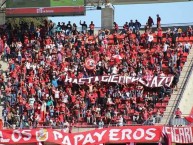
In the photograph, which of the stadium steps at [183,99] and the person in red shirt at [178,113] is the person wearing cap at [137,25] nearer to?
the stadium steps at [183,99]

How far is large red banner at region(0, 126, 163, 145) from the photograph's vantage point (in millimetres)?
26625

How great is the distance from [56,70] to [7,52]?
344cm

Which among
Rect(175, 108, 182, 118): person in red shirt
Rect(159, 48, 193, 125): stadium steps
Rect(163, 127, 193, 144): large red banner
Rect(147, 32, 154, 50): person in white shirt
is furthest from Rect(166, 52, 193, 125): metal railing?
Rect(147, 32, 154, 50): person in white shirt

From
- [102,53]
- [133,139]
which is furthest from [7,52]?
[133,139]

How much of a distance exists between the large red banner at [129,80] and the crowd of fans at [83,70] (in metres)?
0.20

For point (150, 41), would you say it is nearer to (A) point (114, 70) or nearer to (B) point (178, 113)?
(A) point (114, 70)

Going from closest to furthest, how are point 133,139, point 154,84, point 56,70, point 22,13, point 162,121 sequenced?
point 133,139 → point 162,121 → point 154,84 → point 56,70 → point 22,13

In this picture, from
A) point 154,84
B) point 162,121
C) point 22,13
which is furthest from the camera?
point 22,13

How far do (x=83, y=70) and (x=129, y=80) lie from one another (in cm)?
283

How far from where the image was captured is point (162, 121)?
28625mm

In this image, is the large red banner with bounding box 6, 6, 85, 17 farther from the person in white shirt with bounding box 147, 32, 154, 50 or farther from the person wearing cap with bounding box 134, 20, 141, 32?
the person in white shirt with bounding box 147, 32, 154, 50

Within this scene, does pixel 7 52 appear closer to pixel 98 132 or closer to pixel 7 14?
pixel 7 14

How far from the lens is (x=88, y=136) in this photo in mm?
27031

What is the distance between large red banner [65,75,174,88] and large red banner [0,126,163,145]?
486cm
